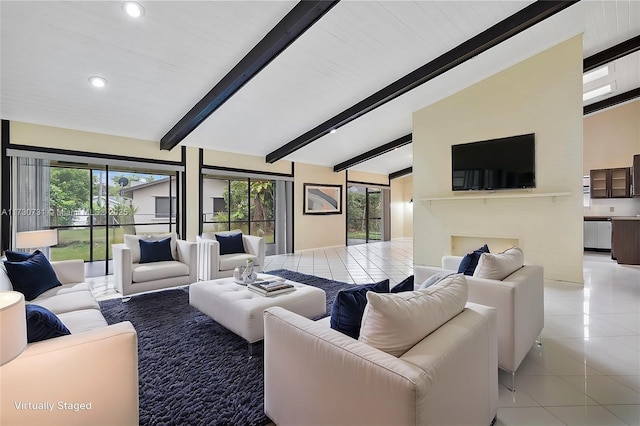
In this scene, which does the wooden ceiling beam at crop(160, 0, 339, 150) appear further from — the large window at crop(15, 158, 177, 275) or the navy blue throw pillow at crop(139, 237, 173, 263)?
the navy blue throw pillow at crop(139, 237, 173, 263)

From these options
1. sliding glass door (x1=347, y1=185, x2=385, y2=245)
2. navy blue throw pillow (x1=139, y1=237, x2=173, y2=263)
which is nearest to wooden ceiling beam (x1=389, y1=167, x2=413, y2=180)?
sliding glass door (x1=347, y1=185, x2=385, y2=245)

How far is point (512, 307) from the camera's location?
1.94 meters

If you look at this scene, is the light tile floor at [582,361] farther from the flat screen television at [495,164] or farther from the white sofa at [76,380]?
the white sofa at [76,380]

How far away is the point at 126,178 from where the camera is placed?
554cm

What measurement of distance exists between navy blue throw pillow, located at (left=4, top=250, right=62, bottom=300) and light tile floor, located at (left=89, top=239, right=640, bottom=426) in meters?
1.46

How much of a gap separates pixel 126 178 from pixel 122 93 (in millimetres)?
2025

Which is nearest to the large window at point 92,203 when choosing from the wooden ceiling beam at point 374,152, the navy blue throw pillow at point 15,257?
the navy blue throw pillow at point 15,257

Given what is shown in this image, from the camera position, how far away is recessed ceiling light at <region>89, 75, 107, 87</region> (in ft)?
11.8

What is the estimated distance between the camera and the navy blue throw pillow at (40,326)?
1229 millimetres

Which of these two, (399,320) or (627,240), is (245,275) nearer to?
(399,320)

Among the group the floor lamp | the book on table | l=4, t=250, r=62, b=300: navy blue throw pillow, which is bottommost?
the book on table

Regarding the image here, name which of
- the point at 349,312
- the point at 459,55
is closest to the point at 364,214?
the point at 459,55

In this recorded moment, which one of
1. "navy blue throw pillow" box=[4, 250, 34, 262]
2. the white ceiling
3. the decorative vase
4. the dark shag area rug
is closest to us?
the dark shag area rug

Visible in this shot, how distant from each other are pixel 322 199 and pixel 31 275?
6717 millimetres
